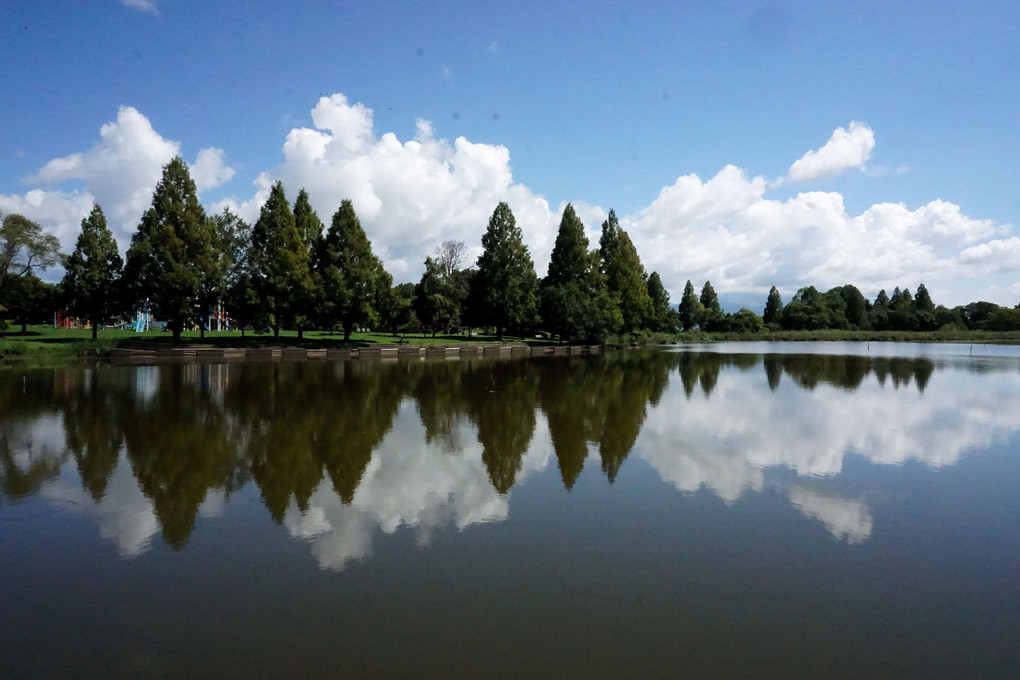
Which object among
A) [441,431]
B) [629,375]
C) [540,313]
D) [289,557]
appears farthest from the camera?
[540,313]

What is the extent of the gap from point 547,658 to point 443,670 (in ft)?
2.40

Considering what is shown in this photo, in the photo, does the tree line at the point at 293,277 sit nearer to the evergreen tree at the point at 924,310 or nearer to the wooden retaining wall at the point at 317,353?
the wooden retaining wall at the point at 317,353

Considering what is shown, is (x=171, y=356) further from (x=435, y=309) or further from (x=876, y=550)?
(x=876, y=550)

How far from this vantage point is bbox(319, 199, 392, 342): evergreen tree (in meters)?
43.7

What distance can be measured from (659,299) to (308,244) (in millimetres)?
57117

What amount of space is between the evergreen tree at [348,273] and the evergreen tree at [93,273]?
586 inches

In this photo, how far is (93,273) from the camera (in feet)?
141

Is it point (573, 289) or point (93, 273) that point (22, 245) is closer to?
point (93, 273)

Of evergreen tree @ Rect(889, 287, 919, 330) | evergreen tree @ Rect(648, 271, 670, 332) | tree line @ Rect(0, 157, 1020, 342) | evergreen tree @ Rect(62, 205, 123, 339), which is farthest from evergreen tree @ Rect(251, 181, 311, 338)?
evergreen tree @ Rect(889, 287, 919, 330)

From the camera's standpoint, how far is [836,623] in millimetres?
4648

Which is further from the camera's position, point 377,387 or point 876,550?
point 377,387

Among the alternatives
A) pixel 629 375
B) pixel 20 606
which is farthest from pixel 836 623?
pixel 629 375

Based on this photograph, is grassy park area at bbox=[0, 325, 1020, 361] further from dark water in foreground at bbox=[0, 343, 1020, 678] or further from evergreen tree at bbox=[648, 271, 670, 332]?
dark water in foreground at bbox=[0, 343, 1020, 678]

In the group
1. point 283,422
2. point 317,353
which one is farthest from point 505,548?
point 317,353
